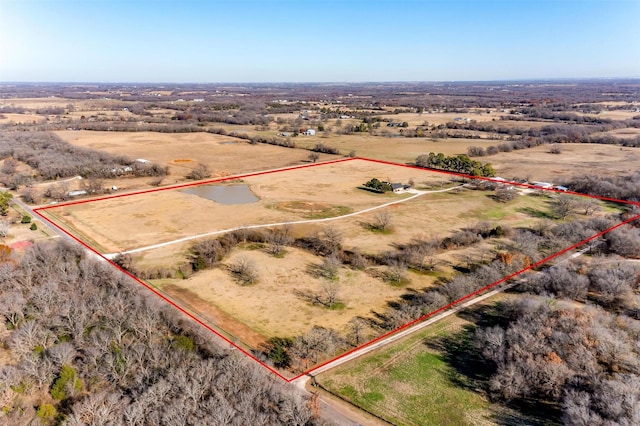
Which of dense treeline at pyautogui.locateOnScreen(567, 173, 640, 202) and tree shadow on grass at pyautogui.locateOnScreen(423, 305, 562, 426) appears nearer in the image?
tree shadow on grass at pyautogui.locateOnScreen(423, 305, 562, 426)

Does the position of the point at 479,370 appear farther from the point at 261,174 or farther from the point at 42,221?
the point at 261,174

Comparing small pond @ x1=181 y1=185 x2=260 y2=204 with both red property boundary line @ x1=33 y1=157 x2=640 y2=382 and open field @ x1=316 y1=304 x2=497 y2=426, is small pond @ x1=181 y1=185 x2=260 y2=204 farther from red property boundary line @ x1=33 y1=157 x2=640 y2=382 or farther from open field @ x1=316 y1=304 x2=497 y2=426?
open field @ x1=316 y1=304 x2=497 y2=426

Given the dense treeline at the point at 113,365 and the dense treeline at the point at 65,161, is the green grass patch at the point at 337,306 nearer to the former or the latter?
the dense treeline at the point at 113,365

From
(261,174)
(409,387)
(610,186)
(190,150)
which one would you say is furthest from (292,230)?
(190,150)

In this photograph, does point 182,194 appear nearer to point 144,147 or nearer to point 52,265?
point 52,265

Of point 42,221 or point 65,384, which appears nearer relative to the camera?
point 65,384

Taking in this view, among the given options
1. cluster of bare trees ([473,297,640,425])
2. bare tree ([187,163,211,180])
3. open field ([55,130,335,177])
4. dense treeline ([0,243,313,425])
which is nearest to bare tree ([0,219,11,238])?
dense treeline ([0,243,313,425])
